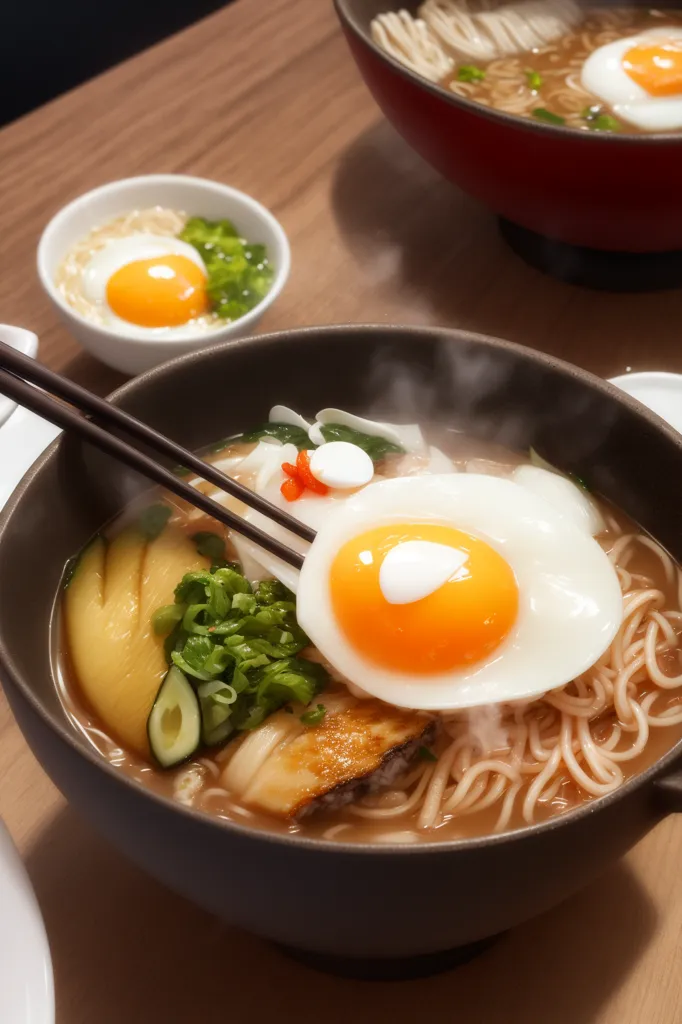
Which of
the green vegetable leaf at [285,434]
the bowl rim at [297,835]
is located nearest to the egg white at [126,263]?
the green vegetable leaf at [285,434]

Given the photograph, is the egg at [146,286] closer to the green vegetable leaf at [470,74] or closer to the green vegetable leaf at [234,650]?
the green vegetable leaf at [234,650]

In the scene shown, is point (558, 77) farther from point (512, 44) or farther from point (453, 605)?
point (453, 605)

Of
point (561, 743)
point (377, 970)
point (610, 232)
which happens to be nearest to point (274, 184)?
point (610, 232)

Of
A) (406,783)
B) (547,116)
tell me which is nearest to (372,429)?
(406,783)

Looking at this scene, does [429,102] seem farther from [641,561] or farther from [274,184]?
[641,561]

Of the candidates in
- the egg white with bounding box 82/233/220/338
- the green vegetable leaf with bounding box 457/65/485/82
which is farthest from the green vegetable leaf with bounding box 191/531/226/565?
the green vegetable leaf with bounding box 457/65/485/82

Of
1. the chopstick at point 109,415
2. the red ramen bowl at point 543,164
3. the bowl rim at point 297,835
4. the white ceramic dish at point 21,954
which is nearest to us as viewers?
the bowl rim at point 297,835
